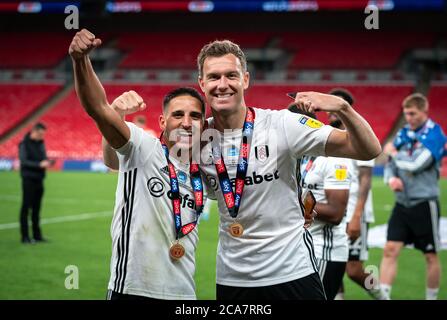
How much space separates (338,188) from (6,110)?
108 feet

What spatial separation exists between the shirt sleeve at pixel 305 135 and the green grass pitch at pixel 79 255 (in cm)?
429

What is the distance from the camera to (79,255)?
10.2 m

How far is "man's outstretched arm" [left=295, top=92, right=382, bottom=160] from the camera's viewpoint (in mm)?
3121

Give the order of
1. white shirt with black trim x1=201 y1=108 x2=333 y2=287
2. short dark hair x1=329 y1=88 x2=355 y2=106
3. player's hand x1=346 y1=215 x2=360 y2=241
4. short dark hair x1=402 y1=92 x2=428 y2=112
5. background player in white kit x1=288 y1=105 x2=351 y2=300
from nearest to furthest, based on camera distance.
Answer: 1. white shirt with black trim x1=201 y1=108 x2=333 y2=287
2. background player in white kit x1=288 y1=105 x2=351 y2=300
3. short dark hair x1=329 y1=88 x2=355 y2=106
4. player's hand x1=346 y1=215 x2=360 y2=241
5. short dark hair x1=402 y1=92 x2=428 y2=112

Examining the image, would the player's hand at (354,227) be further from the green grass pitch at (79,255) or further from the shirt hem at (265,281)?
the shirt hem at (265,281)

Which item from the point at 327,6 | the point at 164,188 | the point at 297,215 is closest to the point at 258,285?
the point at 297,215

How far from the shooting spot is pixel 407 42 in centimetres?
3491

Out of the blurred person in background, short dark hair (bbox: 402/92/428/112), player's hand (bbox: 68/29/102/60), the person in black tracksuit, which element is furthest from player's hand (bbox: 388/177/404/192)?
the person in black tracksuit

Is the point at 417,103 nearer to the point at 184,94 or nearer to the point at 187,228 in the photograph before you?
the point at 184,94

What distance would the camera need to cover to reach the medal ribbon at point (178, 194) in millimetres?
3422

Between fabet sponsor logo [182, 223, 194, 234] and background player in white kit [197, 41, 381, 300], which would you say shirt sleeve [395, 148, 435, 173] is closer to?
background player in white kit [197, 41, 381, 300]

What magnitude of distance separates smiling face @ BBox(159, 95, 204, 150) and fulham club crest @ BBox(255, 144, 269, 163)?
13.3 inches

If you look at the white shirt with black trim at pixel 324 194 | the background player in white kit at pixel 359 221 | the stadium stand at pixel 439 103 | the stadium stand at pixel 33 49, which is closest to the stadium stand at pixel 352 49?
the stadium stand at pixel 439 103
